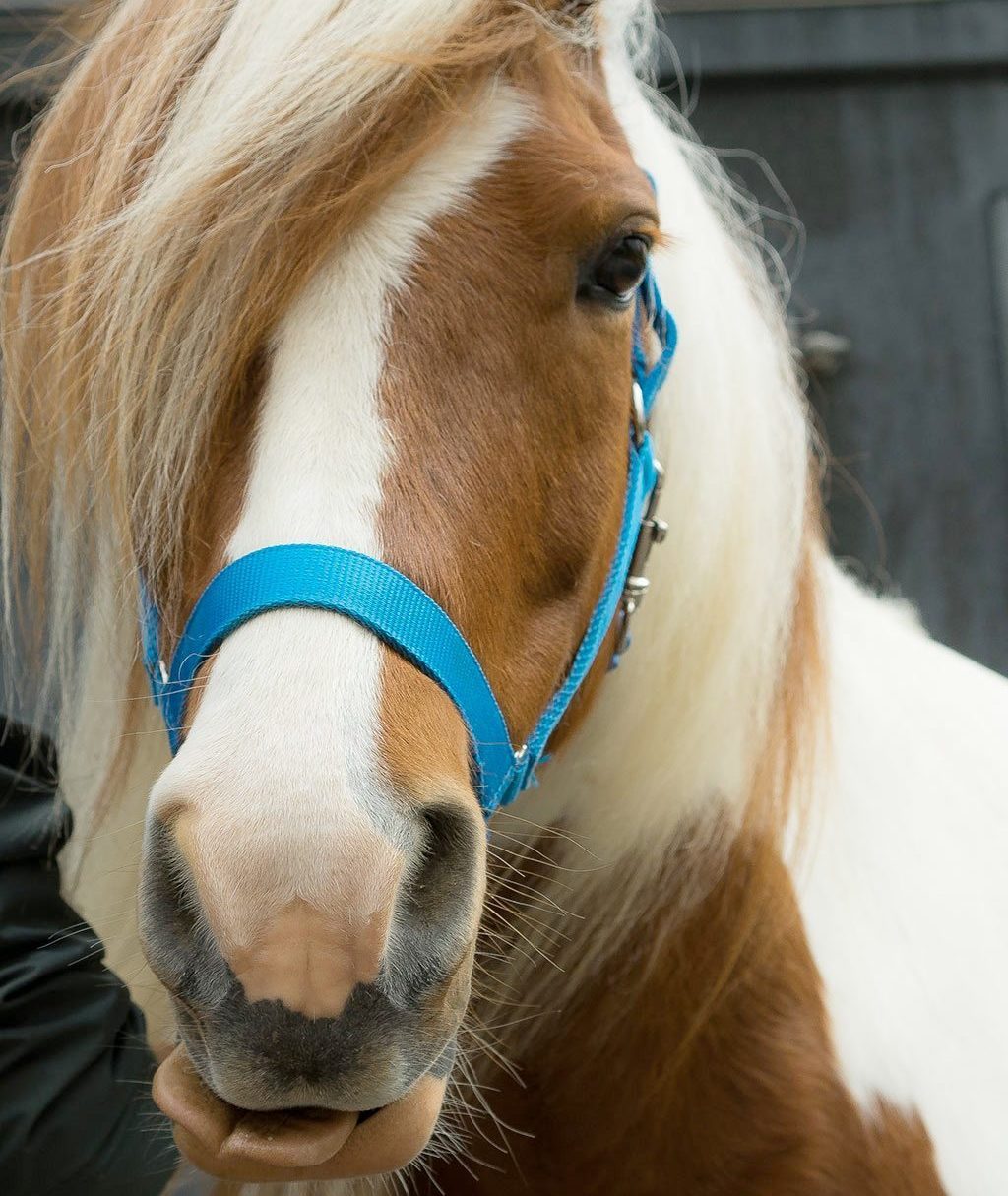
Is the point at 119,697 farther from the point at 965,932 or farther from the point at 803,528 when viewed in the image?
the point at 965,932

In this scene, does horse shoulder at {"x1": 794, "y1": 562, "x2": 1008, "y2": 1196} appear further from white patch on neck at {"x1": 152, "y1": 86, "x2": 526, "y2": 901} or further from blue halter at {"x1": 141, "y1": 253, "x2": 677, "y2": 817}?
white patch on neck at {"x1": 152, "y1": 86, "x2": 526, "y2": 901}

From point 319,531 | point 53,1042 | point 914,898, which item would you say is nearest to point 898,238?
point 914,898

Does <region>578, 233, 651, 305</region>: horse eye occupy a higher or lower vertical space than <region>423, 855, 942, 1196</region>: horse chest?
higher

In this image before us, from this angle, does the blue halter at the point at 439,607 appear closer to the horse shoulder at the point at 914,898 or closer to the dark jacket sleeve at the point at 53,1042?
the dark jacket sleeve at the point at 53,1042

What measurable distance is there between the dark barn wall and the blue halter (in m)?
3.37

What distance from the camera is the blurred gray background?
174 inches

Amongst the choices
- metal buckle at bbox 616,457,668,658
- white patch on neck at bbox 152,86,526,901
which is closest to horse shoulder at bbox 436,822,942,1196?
metal buckle at bbox 616,457,668,658

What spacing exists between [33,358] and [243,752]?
0.58 meters

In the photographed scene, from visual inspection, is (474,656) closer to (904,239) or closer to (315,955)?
(315,955)

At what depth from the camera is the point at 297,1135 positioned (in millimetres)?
756

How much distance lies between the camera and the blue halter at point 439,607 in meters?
0.78

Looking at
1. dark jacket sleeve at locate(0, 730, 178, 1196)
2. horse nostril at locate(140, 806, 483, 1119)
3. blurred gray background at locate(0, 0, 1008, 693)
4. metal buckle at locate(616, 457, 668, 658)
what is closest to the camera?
horse nostril at locate(140, 806, 483, 1119)

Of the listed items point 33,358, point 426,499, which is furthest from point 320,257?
point 33,358

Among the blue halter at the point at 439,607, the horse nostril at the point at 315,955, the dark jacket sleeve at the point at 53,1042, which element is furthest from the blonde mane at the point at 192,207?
the horse nostril at the point at 315,955
